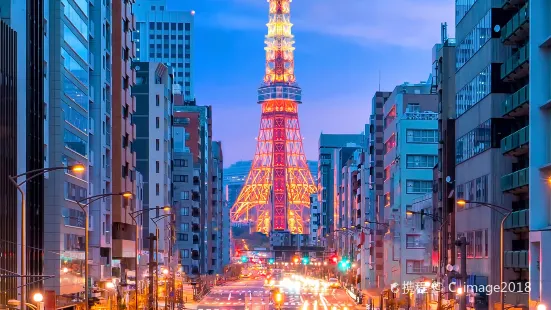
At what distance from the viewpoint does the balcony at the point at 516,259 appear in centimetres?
7331

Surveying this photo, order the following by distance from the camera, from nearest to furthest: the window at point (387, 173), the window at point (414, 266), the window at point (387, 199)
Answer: the window at point (414, 266), the window at point (387, 173), the window at point (387, 199)

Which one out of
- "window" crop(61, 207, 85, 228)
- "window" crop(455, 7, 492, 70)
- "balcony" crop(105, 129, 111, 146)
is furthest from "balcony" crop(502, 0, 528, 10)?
"balcony" crop(105, 129, 111, 146)

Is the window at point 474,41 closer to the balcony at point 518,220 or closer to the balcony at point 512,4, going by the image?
the balcony at point 512,4

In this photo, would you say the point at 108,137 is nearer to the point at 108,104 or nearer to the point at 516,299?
the point at 108,104

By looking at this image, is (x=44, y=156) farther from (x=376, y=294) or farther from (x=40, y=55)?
(x=376, y=294)

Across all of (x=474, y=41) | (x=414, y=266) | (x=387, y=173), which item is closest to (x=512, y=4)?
(x=474, y=41)

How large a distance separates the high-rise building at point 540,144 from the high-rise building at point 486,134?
43.1 feet

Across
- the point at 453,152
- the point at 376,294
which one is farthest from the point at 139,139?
the point at 453,152

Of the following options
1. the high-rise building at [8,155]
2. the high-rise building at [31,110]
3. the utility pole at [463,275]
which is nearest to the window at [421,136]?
the utility pole at [463,275]

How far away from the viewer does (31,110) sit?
7531cm

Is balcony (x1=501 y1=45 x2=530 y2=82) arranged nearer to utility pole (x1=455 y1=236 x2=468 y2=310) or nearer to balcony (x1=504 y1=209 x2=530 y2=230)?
balcony (x1=504 y1=209 x2=530 y2=230)

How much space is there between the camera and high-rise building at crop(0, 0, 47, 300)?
235 ft

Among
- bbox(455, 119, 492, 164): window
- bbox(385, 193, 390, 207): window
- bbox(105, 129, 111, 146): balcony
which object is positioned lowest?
bbox(385, 193, 390, 207): window

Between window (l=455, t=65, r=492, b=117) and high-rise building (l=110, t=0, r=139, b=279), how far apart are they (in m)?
31.4
